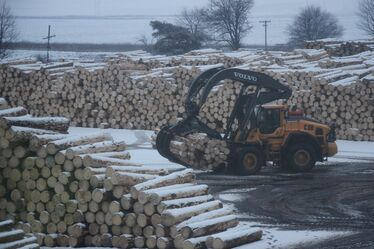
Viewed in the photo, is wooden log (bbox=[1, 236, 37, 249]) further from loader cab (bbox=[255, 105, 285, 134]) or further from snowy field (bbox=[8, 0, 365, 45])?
snowy field (bbox=[8, 0, 365, 45])

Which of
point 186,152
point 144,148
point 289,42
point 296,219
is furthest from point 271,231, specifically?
point 289,42

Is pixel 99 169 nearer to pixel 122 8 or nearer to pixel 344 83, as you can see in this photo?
pixel 344 83

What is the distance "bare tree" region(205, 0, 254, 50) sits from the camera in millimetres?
67750

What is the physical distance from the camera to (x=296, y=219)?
12.9m

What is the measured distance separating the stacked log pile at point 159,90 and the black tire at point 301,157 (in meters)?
6.70

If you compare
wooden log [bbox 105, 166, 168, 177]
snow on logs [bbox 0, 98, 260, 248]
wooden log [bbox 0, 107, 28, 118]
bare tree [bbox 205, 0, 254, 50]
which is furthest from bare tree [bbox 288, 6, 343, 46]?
snow on logs [bbox 0, 98, 260, 248]

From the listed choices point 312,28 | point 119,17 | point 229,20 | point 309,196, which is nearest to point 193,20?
point 229,20

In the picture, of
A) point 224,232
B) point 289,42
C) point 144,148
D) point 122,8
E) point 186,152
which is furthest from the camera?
point 122,8

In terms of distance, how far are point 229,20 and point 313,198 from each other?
54.8m

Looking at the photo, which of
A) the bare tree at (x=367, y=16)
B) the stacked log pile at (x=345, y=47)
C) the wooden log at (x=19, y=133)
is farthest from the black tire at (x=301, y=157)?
the bare tree at (x=367, y=16)

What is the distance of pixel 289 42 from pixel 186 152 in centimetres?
5046

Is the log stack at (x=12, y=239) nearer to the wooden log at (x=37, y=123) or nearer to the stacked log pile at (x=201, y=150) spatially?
the wooden log at (x=37, y=123)

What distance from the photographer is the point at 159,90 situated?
88.7 ft

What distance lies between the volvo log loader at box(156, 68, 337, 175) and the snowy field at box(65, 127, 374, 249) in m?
2.01
